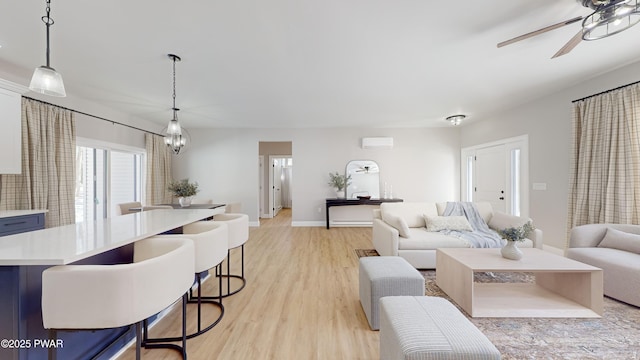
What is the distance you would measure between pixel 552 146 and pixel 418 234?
2.67 m

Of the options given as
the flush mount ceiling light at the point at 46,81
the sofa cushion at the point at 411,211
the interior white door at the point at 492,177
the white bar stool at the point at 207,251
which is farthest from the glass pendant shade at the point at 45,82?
the interior white door at the point at 492,177

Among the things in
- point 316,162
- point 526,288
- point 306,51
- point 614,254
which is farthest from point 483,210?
point 316,162

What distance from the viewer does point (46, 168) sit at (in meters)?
3.33

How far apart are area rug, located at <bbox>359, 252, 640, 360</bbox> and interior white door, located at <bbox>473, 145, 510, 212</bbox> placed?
2.97 meters

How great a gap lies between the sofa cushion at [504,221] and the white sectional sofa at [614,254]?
51cm

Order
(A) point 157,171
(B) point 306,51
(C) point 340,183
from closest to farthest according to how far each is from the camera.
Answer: (B) point 306,51 < (A) point 157,171 < (C) point 340,183

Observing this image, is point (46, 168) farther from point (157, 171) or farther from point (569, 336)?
point (569, 336)

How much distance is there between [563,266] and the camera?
212cm

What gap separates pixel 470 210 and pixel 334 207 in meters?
3.23

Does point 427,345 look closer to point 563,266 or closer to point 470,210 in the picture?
point 563,266

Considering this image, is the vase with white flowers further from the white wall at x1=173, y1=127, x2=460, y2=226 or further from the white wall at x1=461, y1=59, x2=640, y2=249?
the white wall at x1=173, y1=127, x2=460, y2=226

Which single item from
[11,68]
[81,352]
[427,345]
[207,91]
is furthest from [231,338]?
[11,68]

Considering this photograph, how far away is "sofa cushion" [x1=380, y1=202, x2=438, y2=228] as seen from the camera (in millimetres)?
3879

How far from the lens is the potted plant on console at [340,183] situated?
6256 millimetres
